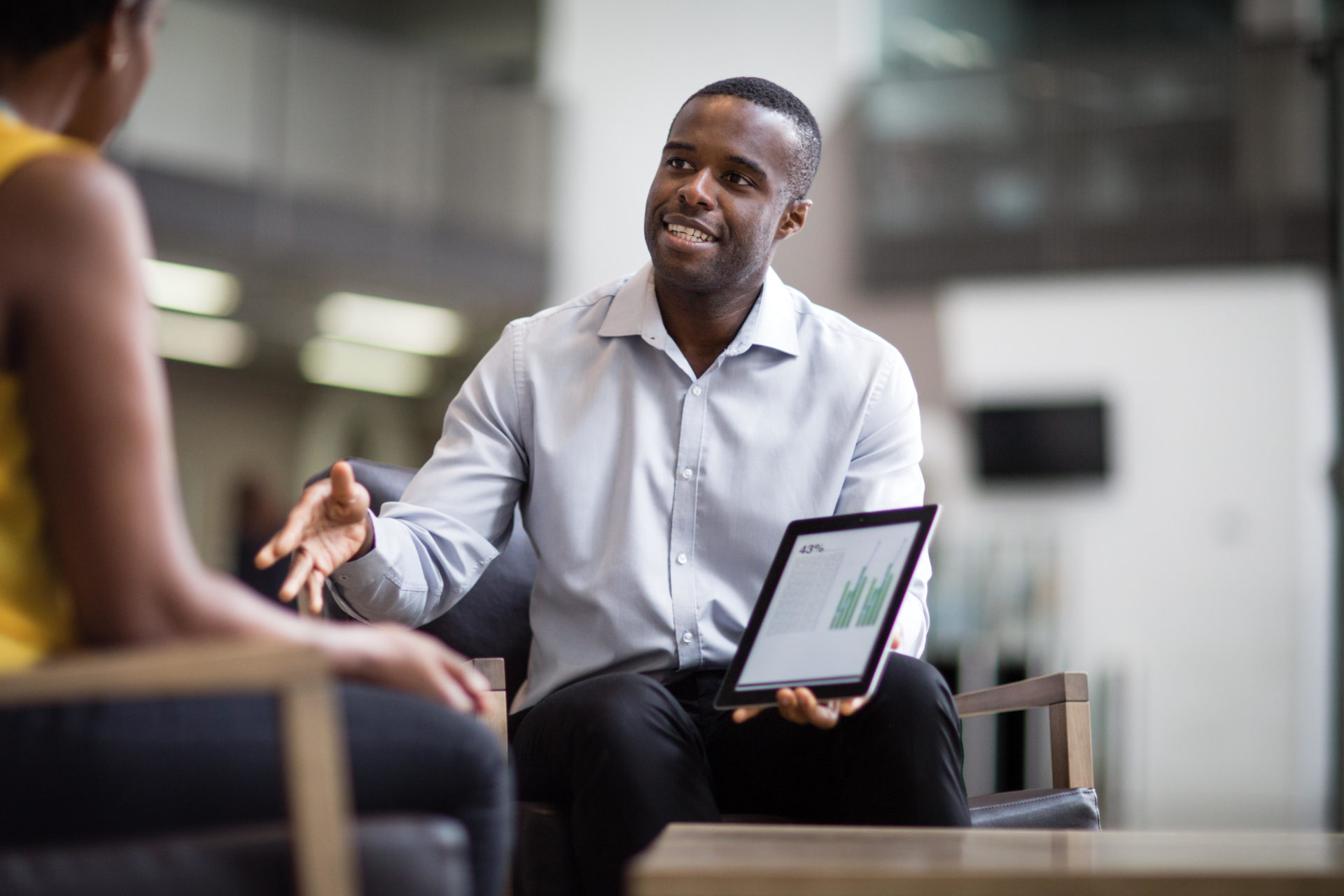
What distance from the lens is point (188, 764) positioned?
105 centimetres

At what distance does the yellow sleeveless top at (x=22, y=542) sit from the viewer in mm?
1041

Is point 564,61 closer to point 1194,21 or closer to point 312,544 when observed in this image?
point 1194,21

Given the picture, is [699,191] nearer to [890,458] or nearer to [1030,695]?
[890,458]

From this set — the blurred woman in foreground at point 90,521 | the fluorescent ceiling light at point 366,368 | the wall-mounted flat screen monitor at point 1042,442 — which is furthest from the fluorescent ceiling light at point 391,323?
the blurred woman in foreground at point 90,521

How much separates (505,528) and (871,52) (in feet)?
24.5

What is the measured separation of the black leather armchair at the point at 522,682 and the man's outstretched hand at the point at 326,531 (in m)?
0.20

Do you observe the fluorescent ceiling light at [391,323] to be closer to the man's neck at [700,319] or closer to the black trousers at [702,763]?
the man's neck at [700,319]

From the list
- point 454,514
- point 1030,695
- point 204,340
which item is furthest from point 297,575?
point 204,340

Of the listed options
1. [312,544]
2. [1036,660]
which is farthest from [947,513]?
[312,544]

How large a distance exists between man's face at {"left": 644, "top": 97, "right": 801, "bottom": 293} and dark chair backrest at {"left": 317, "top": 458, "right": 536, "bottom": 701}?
475mm

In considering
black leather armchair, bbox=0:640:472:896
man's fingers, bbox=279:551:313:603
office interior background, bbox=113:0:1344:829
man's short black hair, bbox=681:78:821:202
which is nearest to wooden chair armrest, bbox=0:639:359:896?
black leather armchair, bbox=0:640:472:896

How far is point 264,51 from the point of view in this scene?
814cm

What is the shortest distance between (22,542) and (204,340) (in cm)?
921

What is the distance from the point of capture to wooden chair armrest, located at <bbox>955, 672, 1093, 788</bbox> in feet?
6.51
